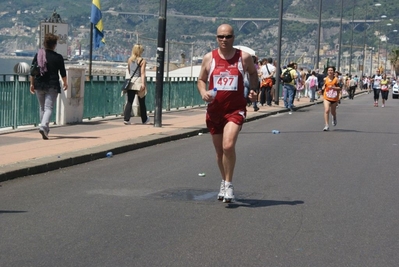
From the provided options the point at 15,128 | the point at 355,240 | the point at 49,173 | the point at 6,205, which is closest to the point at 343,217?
the point at 355,240

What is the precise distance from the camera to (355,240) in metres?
7.87

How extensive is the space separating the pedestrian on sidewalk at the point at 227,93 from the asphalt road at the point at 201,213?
54 centimetres

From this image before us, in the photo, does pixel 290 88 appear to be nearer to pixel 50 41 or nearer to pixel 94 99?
pixel 94 99

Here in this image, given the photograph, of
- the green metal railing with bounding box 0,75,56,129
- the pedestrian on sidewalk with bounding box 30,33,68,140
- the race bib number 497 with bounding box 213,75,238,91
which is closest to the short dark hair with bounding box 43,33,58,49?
the pedestrian on sidewalk with bounding box 30,33,68,140

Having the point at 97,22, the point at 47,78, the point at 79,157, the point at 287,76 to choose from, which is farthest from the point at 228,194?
the point at 287,76

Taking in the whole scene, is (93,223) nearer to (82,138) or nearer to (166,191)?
(166,191)

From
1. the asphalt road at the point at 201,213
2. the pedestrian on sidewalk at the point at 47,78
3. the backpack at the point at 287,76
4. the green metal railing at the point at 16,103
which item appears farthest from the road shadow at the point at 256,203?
the backpack at the point at 287,76

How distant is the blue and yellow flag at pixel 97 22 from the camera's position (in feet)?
92.8

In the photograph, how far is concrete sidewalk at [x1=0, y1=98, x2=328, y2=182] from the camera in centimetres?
1216

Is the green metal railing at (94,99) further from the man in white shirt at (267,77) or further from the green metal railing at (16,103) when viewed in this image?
the man in white shirt at (267,77)

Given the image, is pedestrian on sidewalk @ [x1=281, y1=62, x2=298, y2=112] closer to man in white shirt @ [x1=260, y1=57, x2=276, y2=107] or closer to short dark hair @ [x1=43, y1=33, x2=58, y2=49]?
man in white shirt @ [x1=260, y1=57, x2=276, y2=107]

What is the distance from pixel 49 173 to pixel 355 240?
5.25 m

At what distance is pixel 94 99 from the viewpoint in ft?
70.2

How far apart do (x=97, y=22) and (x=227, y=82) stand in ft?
65.9
